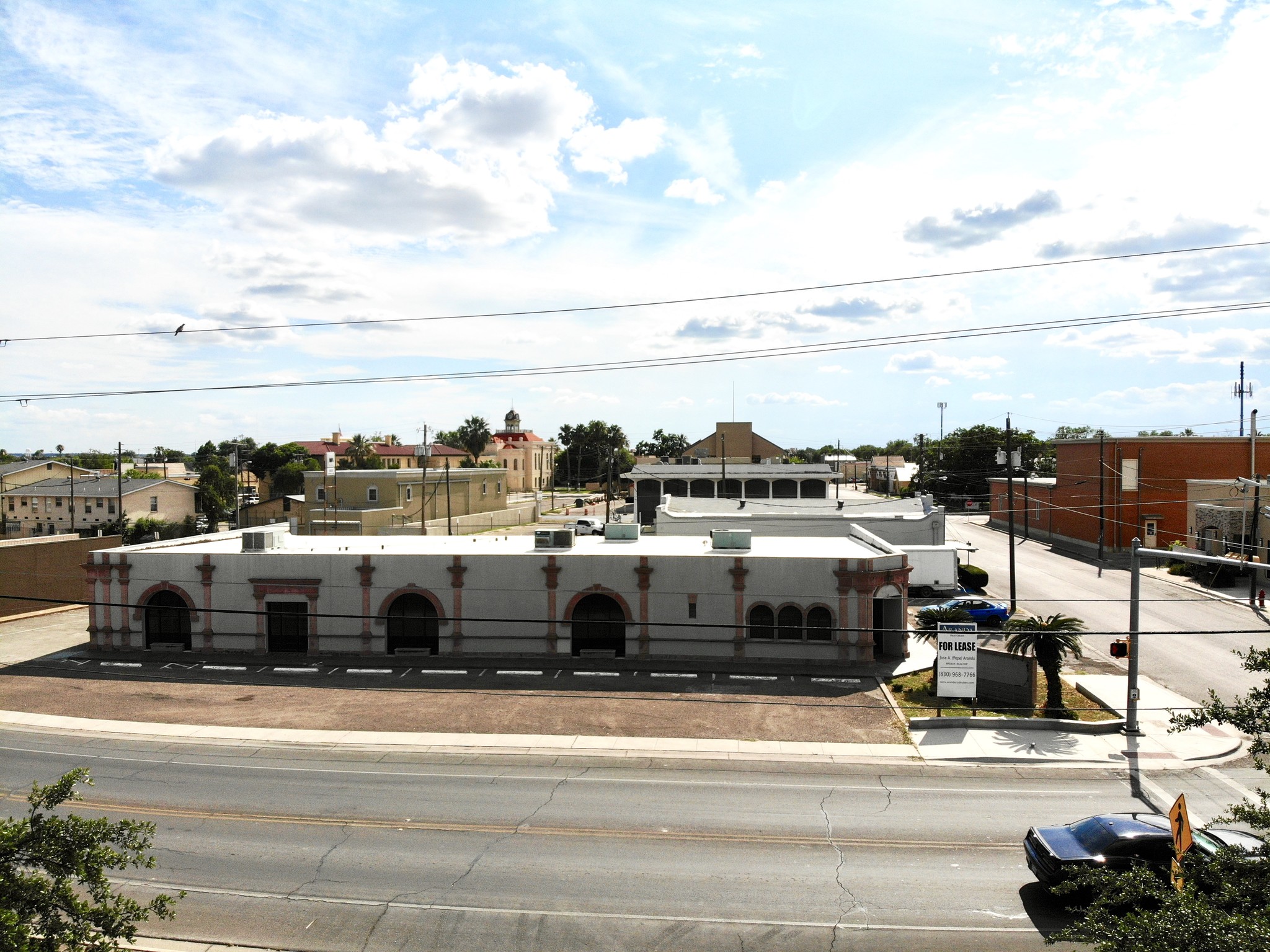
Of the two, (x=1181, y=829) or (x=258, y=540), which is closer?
(x=1181, y=829)

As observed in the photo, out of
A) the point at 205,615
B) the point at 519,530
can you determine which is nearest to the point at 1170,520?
the point at 519,530

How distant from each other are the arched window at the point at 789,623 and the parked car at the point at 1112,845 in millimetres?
16710

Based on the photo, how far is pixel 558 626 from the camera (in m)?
33.2

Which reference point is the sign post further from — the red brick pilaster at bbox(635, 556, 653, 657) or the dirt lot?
the red brick pilaster at bbox(635, 556, 653, 657)

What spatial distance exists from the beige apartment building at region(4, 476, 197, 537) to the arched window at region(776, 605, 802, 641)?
3232 inches

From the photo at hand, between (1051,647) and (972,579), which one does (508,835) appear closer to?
(1051,647)

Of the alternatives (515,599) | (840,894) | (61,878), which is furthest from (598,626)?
(61,878)

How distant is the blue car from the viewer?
39.9 m

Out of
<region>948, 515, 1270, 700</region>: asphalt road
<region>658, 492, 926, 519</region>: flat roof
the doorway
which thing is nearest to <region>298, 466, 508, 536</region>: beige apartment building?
<region>658, 492, 926, 519</region>: flat roof

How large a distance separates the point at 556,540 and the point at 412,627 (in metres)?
7.18

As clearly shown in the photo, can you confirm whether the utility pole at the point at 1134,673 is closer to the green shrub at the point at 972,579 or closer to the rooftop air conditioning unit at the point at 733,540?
the rooftop air conditioning unit at the point at 733,540

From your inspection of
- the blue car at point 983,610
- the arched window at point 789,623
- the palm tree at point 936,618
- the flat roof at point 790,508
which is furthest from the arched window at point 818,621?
the flat roof at point 790,508

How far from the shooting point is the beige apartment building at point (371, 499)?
247ft

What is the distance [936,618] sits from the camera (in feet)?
114
